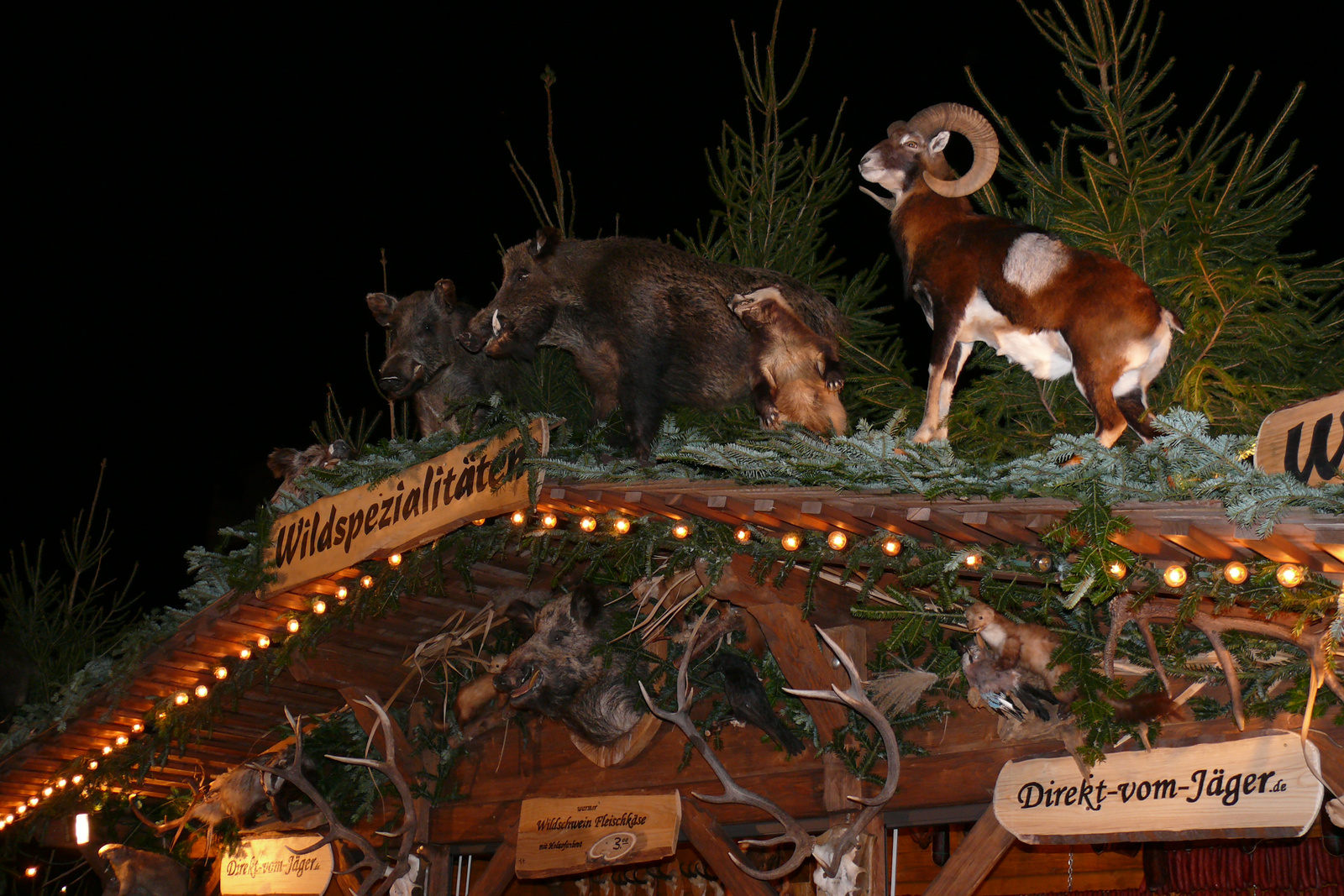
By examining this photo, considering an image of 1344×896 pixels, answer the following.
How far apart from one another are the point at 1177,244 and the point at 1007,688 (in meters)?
2.07

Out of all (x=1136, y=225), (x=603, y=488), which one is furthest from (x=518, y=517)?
(x=1136, y=225)

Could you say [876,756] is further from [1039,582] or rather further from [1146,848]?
[1146,848]

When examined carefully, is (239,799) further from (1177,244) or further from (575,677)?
(1177,244)

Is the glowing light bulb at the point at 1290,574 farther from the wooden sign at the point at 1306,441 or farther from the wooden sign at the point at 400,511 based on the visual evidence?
the wooden sign at the point at 400,511

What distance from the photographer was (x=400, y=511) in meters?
5.69

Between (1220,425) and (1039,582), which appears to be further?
(1220,425)

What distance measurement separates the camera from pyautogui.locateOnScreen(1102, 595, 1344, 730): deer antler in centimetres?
366

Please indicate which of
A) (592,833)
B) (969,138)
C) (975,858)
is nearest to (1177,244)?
(969,138)

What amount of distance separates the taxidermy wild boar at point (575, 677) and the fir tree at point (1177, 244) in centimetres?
203

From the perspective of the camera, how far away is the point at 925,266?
14.9 feet

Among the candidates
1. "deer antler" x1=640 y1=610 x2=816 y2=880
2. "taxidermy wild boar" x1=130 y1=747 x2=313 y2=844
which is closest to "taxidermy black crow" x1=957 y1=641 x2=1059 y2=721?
"deer antler" x1=640 y1=610 x2=816 y2=880

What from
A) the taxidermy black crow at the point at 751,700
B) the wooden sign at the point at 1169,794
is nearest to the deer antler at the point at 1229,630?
the wooden sign at the point at 1169,794

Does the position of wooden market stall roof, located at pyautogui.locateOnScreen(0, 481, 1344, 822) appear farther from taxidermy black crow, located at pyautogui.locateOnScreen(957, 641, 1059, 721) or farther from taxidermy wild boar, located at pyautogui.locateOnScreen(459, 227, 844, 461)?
taxidermy wild boar, located at pyautogui.locateOnScreen(459, 227, 844, 461)

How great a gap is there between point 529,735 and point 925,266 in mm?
3640
